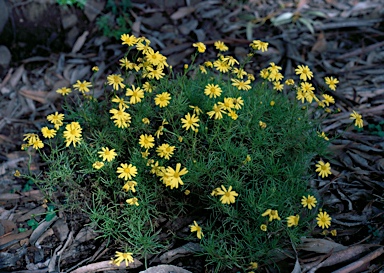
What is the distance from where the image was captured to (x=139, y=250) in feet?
9.57

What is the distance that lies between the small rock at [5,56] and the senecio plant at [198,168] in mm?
1735

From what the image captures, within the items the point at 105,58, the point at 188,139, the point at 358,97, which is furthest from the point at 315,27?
the point at 188,139

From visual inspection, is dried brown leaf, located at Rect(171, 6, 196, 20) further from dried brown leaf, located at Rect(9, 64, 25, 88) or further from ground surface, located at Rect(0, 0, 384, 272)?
dried brown leaf, located at Rect(9, 64, 25, 88)

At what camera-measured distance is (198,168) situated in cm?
293

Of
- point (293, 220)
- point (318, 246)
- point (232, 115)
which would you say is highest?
point (232, 115)

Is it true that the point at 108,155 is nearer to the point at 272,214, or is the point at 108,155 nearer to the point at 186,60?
the point at 272,214

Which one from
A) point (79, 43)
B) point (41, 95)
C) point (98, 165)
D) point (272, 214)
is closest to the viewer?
point (272, 214)

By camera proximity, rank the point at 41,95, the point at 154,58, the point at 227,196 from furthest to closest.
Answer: the point at 41,95
the point at 154,58
the point at 227,196

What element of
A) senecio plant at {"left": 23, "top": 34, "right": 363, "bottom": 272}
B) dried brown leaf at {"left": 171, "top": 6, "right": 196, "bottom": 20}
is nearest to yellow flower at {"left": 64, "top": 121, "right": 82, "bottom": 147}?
senecio plant at {"left": 23, "top": 34, "right": 363, "bottom": 272}

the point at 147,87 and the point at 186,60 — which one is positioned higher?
the point at 147,87

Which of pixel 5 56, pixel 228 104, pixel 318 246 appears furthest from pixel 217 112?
pixel 5 56

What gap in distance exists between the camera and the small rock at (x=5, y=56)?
4.66 meters

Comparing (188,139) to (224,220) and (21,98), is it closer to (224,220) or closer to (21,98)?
(224,220)

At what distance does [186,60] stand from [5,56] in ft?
6.03
